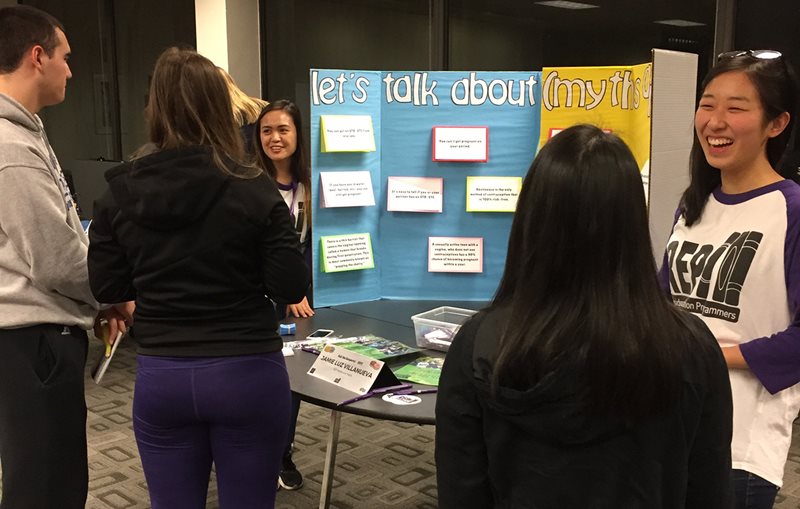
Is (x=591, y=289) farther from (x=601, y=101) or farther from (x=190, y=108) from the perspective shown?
(x=601, y=101)

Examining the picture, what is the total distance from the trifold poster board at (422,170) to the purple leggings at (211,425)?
1.15 m

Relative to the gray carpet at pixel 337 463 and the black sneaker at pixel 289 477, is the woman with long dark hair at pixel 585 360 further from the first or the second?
the black sneaker at pixel 289 477

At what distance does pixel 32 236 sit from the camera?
1588mm

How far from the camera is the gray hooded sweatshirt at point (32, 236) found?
158cm

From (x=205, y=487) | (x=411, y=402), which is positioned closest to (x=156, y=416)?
(x=205, y=487)

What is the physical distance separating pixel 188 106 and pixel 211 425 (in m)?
0.66

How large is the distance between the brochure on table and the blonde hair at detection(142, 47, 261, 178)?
1.14 meters

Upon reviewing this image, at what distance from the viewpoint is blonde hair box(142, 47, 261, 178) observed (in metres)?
1.43

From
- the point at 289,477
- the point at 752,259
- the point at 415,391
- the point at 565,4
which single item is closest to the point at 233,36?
the point at 565,4

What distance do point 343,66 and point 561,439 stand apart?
4665 millimetres

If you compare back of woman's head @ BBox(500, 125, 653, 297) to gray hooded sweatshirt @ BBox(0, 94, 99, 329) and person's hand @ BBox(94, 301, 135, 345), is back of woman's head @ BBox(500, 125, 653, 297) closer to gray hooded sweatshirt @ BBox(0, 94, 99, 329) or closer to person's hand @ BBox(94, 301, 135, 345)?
gray hooded sweatshirt @ BBox(0, 94, 99, 329)

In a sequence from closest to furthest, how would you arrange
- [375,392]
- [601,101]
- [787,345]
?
1. [787,345]
2. [375,392]
3. [601,101]

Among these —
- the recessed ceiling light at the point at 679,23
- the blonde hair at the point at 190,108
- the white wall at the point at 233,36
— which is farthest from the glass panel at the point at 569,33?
the blonde hair at the point at 190,108

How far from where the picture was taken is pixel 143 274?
4.75 feet
